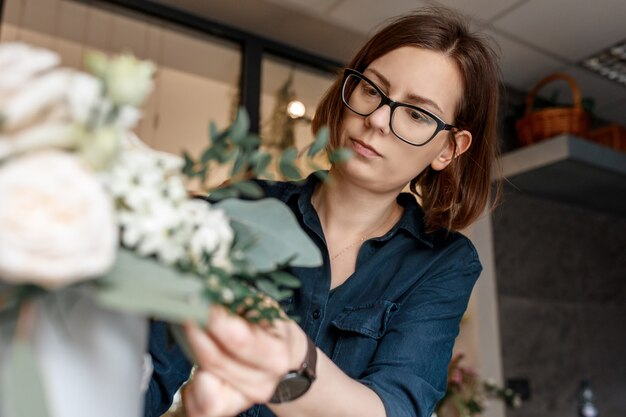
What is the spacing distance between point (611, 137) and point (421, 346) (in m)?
2.63

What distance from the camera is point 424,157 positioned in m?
1.09

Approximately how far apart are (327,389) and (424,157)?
0.57 meters

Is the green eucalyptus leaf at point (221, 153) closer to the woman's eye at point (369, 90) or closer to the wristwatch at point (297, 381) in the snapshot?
the wristwatch at point (297, 381)

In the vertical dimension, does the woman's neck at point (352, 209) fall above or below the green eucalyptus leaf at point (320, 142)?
below

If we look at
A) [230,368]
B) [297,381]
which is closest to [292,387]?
[297,381]

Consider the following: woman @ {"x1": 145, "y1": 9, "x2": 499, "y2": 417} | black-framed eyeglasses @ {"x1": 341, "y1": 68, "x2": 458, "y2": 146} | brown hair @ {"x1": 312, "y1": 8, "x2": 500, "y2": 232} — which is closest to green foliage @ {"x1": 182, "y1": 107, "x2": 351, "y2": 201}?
woman @ {"x1": 145, "y1": 9, "x2": 499, "y2": 417}

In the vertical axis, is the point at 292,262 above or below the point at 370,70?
below

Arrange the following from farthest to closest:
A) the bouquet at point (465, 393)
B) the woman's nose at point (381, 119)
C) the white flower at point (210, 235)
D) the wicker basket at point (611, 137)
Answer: the wicker basket at point (611, 137)
the bouquet at point (465, 393)
the woman's nose at point (381, 119)
the white flower at point (210, 235)

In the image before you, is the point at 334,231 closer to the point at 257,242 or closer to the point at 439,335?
the point at 439,335

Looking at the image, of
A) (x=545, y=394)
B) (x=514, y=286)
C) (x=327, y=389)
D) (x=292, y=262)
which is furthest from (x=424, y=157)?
(x=545, y=394)

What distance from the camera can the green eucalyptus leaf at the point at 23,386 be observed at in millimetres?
343

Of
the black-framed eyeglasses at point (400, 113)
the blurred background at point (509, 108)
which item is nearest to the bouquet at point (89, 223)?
the black-framed eyeglasses at point (400, 113)

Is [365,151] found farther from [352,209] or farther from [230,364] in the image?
[230,364]

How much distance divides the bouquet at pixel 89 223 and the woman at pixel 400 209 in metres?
0.36
